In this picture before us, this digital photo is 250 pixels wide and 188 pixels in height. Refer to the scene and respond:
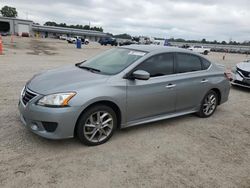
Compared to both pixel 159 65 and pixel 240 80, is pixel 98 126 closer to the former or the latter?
pixel 159 65

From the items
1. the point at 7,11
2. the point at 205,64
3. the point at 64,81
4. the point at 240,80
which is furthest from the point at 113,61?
the point at 7,11

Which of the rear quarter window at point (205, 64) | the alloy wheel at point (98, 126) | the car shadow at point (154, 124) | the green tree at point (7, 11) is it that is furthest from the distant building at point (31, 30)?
the alloy wheel at point (98, 126)

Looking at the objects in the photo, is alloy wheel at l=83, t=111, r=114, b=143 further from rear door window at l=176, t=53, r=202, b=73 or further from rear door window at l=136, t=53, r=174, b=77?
rear door window at l=176, t=53, r=202, b=73

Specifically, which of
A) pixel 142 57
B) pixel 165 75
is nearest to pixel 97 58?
pixel 142 57

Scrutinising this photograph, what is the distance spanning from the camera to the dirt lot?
9.68ft

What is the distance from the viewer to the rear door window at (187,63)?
4.79 metres

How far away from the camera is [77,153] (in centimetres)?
350

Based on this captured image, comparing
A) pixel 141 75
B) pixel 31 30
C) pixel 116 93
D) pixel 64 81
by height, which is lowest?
pixel 116 93

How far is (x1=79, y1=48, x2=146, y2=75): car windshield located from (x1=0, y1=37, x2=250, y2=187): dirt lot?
3.89 feet

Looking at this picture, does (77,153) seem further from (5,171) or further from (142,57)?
(142,57)

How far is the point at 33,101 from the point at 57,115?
451 millimetres

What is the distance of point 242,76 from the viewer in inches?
335

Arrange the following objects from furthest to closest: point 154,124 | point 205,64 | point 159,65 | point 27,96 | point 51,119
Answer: point 205,64 → point 154,124 → point 159,65 → point 27,96 → point 51,119

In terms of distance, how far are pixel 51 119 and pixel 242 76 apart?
7.53 meters
